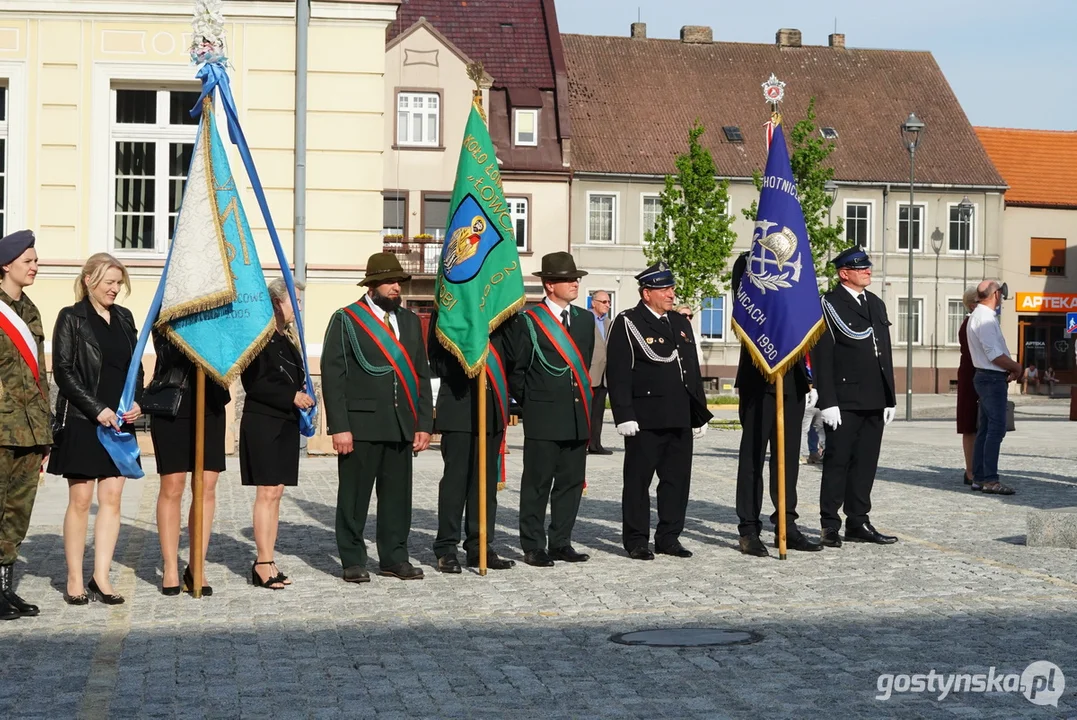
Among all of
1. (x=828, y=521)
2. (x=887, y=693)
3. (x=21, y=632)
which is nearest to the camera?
(x=887, y=693)

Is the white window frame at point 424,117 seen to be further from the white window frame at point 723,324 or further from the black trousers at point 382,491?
the black trousers at point 382,491

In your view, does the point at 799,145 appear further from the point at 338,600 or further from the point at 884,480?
the point at 338,600

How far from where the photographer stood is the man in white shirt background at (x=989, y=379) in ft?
51.1

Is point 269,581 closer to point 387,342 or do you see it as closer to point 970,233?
point 387,342

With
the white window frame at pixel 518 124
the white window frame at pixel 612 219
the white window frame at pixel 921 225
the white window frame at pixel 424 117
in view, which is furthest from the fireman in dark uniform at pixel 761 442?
the white window frame at pixel 921 225

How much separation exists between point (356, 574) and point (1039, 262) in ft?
176

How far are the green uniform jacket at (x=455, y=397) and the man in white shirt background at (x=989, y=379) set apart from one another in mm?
6719

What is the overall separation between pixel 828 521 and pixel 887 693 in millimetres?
4987

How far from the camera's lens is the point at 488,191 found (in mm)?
10703

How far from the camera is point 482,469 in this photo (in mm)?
10328

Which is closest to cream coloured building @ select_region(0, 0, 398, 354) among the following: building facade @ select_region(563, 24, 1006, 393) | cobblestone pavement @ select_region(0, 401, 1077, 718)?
cobblestone pavement @ select_region(0, 401, 1077, 718)

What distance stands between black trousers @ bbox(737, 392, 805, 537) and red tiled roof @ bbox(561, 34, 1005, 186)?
140 ft

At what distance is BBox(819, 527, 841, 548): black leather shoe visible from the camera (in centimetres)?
1127

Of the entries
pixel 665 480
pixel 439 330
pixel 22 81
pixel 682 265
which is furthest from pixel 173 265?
pixel 682 265
